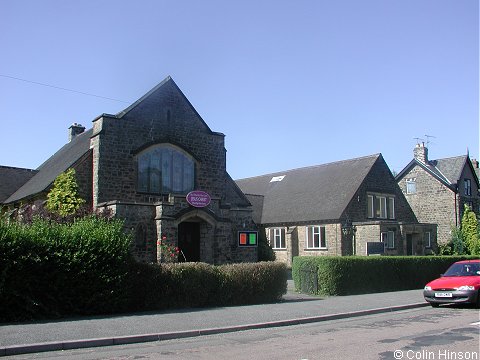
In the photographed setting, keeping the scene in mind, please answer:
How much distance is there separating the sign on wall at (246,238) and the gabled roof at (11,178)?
43.8ft

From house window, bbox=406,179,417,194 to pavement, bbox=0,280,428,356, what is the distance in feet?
101

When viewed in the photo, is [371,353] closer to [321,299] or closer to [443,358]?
[443,358]

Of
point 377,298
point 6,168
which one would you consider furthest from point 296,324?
point 6,168

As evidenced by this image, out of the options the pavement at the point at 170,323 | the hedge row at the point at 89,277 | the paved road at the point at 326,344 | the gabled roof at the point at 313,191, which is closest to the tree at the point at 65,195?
the hedge row at the point at 89,277

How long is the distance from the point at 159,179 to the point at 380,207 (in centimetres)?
1958

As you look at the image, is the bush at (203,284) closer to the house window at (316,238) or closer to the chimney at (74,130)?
the house window at (316,238)

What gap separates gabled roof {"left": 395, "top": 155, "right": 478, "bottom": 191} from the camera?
44.6 m

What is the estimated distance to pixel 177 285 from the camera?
1556cm

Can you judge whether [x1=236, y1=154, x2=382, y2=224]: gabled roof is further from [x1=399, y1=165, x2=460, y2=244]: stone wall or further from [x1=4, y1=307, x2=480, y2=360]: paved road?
[x1=4, y1=307, x2=480, y2=360]: paved road

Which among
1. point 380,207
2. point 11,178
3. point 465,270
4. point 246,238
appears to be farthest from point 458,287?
point 11,178

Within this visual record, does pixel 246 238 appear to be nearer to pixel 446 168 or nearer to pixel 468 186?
pixel 446 168

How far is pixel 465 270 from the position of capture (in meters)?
17.3

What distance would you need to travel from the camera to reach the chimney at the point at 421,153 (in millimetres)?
46562

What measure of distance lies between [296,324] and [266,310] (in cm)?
180
